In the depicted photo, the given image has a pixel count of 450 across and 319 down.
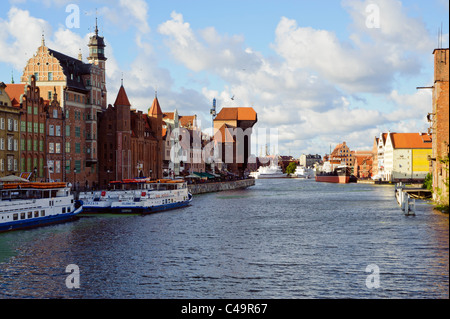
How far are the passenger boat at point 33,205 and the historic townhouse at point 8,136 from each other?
21.1m

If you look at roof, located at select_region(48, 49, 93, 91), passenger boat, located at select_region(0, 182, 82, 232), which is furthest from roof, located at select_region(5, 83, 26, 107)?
passenger boat, located at select_region(0, 182, 82, 232)

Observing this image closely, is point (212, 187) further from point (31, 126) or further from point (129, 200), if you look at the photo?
point (129, 200)

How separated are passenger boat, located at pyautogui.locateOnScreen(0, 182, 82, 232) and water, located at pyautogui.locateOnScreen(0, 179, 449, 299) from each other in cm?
201

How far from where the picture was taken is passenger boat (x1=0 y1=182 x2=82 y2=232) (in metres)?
59.8

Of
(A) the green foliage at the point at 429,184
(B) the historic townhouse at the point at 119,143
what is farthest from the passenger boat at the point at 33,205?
(A) the green foliage at the point at 429,184

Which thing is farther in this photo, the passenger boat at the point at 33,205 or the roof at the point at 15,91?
the roof at the point at 15,91

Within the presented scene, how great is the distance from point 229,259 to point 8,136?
189 ft

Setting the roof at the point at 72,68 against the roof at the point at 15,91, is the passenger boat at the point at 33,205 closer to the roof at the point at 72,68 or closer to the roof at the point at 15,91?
the roof at the point at 15,91

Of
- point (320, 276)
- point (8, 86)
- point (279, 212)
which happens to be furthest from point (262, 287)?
point (8, 86)

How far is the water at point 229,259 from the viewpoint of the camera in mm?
33750

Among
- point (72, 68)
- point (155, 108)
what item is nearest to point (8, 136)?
point (72, 68)

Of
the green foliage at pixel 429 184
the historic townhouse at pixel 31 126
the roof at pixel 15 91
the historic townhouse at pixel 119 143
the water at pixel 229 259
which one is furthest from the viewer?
the historic townhouse at pixel 119 143

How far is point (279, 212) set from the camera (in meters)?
87.3

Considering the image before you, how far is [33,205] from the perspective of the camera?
2527 inches
